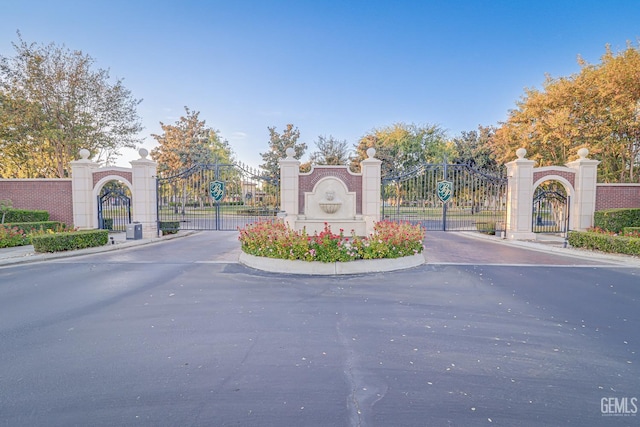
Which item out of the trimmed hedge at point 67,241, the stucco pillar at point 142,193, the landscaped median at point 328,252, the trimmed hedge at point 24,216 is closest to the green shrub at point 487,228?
the landscaped median at point 328,252

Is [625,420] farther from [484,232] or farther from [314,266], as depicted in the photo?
[484,232]

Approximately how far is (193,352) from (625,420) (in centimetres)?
418

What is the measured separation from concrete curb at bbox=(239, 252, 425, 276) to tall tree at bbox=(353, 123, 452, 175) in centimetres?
2835

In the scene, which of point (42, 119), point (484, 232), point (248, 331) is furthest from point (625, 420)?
point (42, 119)

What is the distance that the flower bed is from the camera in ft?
25.9

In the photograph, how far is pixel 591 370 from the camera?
3434 mm

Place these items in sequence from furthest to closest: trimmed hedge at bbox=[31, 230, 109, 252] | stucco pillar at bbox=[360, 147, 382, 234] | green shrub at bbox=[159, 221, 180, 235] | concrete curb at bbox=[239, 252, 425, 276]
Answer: green shrub at bbox=[159, 221, 180, 235]
stucco pillar at bbox=[360, 147, 382, 234]
trimmed hedge at bbox=[31, 230, 109, 252]
concrete curb at bbox=[239, 252, 425, 276]

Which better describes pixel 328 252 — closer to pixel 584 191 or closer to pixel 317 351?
pixel 317 351

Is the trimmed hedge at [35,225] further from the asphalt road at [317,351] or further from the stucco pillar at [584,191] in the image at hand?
the stucco pillar at [584,191]

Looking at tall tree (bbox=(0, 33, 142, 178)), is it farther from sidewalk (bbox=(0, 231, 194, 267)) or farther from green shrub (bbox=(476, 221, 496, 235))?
green shrub (bbox=(476, 221, 496, 235))

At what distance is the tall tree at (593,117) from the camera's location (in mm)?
15523

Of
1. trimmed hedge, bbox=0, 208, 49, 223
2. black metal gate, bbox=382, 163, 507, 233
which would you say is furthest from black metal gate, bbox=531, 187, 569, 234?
trimmed hedge, bbox=0, 208, 49, 223

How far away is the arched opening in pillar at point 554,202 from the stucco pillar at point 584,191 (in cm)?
33

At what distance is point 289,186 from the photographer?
14758 millimetres
